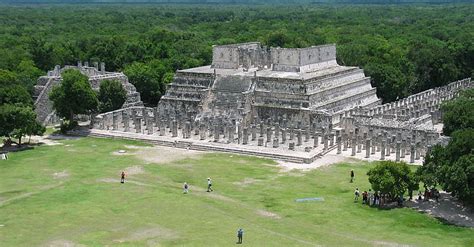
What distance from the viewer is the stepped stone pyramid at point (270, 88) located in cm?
5934

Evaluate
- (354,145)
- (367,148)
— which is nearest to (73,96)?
(354,145)

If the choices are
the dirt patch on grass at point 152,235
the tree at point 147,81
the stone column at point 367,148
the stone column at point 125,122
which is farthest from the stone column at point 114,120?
the dirt patch on grass at point 152,235

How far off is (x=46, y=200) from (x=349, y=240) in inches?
708

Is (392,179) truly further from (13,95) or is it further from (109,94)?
(109,94)

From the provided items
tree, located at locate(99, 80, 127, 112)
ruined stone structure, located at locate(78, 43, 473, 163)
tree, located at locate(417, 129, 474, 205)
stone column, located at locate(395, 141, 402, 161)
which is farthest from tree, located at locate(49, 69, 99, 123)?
tree, located at locate(417, 129, 474, 205)

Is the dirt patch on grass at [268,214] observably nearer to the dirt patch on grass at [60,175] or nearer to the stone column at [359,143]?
the dirt patch on grass at [60,175]

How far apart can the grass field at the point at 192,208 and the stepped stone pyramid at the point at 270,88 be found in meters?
10.6

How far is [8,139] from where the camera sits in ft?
176

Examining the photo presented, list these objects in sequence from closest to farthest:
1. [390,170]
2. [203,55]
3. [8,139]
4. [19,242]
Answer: [19,242] < [390,170] < [8,139] < [203,55]

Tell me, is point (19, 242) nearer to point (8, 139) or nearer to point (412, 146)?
point (8, 139)

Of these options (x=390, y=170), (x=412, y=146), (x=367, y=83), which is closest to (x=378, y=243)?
(x=390, y=170)

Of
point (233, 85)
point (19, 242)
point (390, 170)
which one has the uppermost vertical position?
point (233, 85)

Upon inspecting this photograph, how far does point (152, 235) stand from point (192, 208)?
4.95m

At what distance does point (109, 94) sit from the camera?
2586 inches
